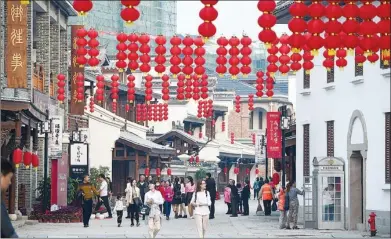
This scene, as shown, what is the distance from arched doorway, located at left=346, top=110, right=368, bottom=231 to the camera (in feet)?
125

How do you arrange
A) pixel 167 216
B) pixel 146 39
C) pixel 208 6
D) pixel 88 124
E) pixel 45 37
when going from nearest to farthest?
pixel 208 6, pixel 146 39, pixel 167 216, pixel 45 37, pixel 88 124

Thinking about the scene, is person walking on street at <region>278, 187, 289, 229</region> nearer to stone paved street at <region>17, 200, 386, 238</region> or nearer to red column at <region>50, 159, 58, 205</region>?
stone paved street at <region>17, 200, 386, 238</region>

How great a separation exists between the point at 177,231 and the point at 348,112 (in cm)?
669

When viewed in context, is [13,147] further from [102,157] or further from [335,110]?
[102,157]

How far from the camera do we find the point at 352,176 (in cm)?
3825

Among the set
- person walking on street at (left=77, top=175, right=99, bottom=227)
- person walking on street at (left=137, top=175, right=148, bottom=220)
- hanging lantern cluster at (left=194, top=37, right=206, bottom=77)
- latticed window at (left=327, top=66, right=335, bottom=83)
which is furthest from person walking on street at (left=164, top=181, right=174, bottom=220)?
hanging lantern cluster at (left=194, top=37, right=206, bottom=77)

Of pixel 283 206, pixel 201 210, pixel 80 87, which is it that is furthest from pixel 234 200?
pixel 201 210

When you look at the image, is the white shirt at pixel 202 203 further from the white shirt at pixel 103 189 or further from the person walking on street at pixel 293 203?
the white shirt at pixel 103 189

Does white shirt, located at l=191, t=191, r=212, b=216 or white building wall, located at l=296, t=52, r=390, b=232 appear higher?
white building wall, located at l=296, t=52, r=390, b=232

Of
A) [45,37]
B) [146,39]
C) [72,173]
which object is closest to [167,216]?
[72,173]

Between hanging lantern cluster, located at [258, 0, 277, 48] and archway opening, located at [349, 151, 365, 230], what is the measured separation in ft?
52.1

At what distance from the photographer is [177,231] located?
3906cm

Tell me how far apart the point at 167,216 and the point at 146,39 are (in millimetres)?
16976

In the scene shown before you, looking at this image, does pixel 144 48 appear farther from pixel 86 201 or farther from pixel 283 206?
pixel 283 206
